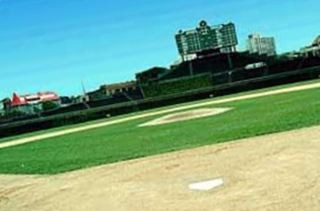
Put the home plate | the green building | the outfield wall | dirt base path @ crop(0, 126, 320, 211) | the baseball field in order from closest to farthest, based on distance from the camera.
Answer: dirt base path @ crop(0, 126, 320, 211)
the baseball field
the home plate
the outfield wall
the green building

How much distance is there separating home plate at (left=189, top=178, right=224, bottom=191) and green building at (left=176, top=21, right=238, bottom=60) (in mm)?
77199

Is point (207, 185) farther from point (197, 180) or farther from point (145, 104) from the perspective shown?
point (145, 104)

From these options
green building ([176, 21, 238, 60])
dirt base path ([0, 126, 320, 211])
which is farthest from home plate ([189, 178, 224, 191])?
green building ([176, 21, 238, 60])

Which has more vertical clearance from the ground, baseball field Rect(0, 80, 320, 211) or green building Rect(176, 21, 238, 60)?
green building Rect(176, 21, 238, 60)

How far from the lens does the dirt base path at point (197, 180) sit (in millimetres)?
7188

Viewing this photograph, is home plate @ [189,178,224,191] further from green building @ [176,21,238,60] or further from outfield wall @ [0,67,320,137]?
green building @ [176,21,238,60]

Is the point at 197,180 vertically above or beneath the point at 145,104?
beneath

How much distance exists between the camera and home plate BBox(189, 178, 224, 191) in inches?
321

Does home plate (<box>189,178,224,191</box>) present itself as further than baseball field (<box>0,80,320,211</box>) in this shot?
Yes

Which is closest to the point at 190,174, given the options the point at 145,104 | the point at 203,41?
the point at 145,104

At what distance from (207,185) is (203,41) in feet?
262

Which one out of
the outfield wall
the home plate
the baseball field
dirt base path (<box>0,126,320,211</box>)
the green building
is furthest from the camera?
the green building

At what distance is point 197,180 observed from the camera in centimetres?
881

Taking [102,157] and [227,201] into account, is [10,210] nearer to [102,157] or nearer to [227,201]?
[227,201]
